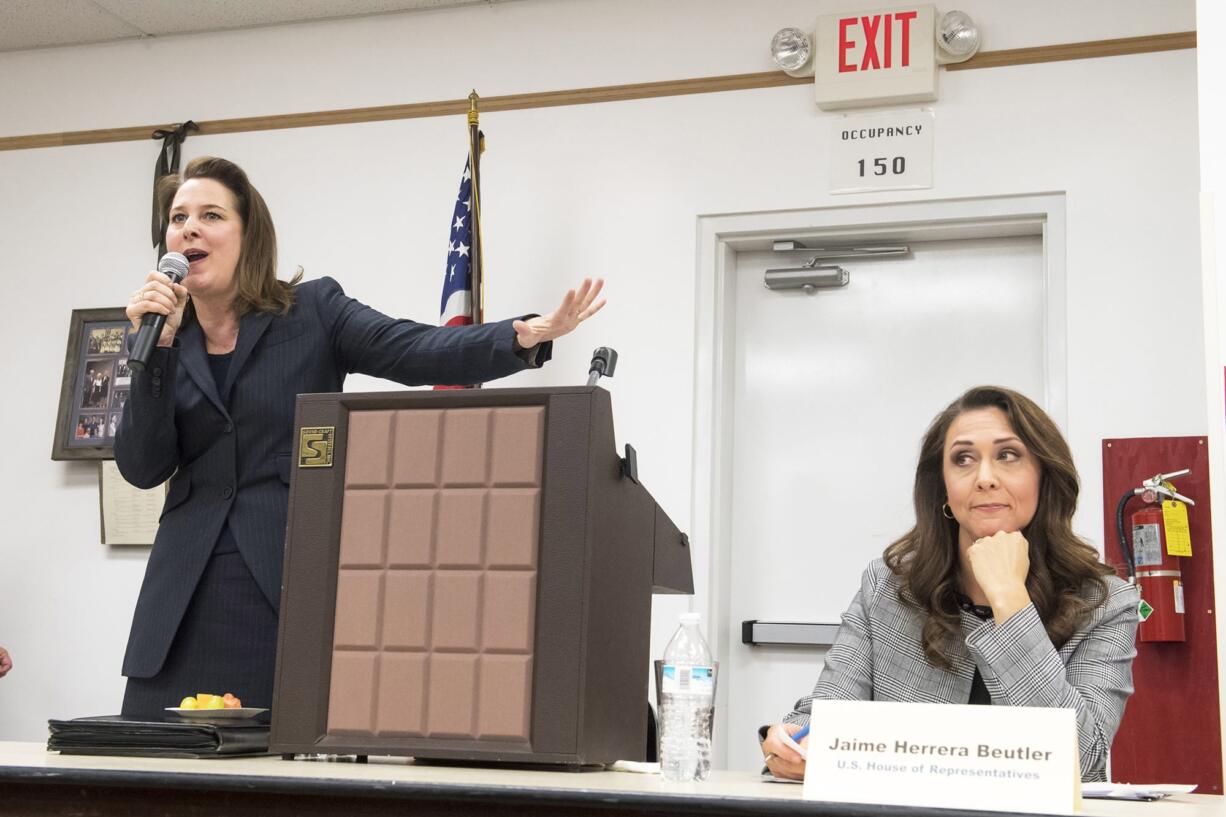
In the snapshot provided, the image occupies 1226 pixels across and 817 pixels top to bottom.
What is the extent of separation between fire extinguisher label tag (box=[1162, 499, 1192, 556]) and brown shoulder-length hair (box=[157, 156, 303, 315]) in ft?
7.42

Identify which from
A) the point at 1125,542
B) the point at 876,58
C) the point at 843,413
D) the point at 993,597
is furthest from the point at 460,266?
the point at 993,597

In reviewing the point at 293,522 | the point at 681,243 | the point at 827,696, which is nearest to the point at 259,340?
the point at 293,522

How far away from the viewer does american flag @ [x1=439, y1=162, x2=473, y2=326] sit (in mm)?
3711

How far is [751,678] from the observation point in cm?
376

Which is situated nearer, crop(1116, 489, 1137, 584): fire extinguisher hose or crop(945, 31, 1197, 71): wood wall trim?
crop(1116, 489, 1137, 584): fire extinguisher hose

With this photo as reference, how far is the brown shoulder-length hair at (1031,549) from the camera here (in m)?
1.96

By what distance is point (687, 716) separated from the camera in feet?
4.29

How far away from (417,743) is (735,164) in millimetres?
2796

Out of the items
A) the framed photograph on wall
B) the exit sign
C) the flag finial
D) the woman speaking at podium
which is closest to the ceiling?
the flag finial

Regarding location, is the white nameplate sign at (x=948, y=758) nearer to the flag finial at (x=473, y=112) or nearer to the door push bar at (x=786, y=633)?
the door push bar at (x=786, y=633)

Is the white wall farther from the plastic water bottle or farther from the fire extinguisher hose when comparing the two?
the plastic water bottle

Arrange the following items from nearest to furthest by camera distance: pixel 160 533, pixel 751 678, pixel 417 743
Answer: pixel 417 743
pixel 160 533
pixel 751 678

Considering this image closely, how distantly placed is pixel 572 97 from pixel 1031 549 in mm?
2413

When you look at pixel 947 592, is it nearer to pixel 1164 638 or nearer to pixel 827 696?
pixel 827 696
